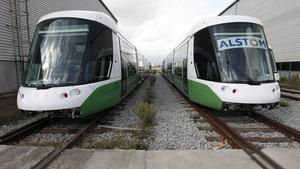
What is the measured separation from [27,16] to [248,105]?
546 inches

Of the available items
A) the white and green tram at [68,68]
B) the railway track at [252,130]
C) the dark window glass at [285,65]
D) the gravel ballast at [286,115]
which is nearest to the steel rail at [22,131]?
the white and green tram at [68,68]

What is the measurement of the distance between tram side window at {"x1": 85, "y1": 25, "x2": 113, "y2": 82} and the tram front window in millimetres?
243

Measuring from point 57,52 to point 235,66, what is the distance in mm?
4954

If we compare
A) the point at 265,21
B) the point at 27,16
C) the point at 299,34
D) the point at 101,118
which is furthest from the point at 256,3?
the point at 101,118

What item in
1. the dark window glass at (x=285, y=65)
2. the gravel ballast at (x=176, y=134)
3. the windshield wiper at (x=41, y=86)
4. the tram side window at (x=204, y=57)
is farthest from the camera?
the dark window glass at (x=285, y=65)

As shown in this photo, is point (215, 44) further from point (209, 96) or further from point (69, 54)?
point (69, 54)

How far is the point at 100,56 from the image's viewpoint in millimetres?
6934

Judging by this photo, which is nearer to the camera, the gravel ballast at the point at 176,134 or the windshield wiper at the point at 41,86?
the gravel ballast at the point at 176,134

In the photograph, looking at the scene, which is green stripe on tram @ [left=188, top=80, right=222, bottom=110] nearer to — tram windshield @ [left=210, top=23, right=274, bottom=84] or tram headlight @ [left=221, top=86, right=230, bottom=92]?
tram headlight @ [left=221, top=86, right=230, bottom=92]

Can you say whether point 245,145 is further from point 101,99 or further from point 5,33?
point 5,33

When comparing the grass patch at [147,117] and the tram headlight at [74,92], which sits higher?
the tram headlight at [74,92]

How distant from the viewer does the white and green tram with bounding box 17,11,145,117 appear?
229 inches

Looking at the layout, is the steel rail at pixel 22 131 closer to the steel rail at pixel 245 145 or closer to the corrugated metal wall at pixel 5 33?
the steel rail at pixel 245 145

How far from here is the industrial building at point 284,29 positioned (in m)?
25.1
